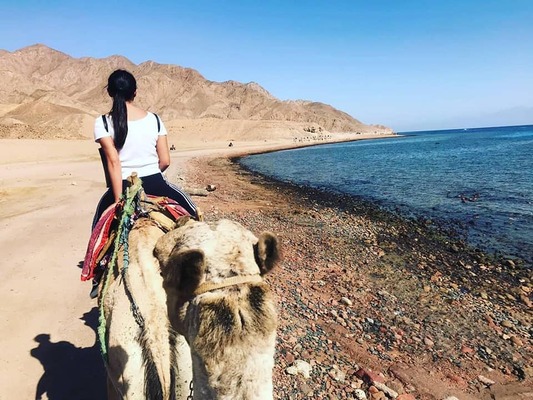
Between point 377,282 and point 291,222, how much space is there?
20.8ft

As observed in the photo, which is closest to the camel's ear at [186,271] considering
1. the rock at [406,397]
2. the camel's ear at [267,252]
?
the camel's ear at [267,252]

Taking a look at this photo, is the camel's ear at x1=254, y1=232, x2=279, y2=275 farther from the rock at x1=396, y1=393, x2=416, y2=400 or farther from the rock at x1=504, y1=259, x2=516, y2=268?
the rock at x1=504, y1=259, x2=516, y2=268

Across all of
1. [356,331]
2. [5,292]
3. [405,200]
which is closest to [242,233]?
[356,331]

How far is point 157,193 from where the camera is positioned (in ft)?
14.4

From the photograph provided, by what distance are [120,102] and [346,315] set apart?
5.68 m

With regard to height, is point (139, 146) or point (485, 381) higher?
point (139, 146)

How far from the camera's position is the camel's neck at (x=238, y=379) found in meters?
1.64

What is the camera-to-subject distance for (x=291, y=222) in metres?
15.2

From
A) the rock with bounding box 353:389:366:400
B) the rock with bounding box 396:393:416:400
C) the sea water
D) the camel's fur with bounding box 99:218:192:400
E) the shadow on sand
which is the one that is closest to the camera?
the camel's fur with bounding box 99:218:192:400

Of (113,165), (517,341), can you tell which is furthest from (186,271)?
(517,341)

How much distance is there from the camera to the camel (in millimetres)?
1688

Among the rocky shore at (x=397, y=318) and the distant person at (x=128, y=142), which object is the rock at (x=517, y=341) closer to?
the rocky shore at (x=397, y=318)

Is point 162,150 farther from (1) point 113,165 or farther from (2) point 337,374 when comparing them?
(2) point 337,374

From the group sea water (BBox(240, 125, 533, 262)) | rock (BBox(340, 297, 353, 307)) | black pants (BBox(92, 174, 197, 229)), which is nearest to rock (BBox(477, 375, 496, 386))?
rock (BBox(340, 297, 353, 307))
